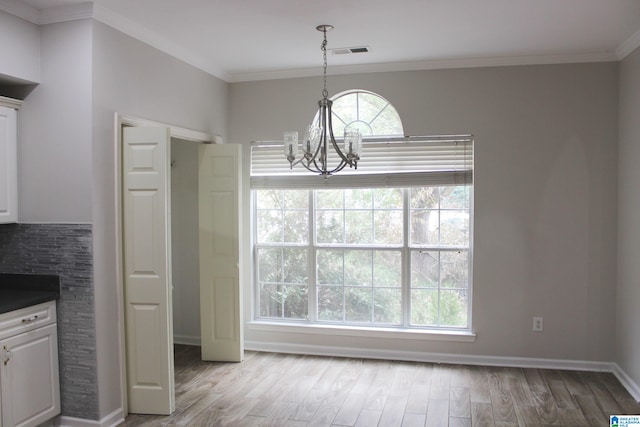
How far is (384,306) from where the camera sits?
191 inches

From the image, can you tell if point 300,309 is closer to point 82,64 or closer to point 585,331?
point 585,331

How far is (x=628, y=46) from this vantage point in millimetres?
3971

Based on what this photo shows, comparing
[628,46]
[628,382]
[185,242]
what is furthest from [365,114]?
[628,382]

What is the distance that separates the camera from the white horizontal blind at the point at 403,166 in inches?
180

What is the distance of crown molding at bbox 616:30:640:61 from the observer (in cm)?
380

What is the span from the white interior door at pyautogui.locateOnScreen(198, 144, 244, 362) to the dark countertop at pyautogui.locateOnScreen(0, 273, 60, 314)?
1.57 meters

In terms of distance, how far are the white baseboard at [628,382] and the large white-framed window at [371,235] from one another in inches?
48.4

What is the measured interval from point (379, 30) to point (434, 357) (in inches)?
112

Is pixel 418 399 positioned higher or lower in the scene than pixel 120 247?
lower

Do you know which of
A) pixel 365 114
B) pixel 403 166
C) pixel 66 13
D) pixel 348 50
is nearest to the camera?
pixel 66 13

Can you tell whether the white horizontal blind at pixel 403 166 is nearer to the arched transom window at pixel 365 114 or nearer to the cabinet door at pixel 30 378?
the arched transom window at pixel 365 114

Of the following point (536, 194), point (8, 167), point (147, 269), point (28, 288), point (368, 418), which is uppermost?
point (8, 167)

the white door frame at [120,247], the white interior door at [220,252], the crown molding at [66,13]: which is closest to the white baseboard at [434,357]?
the white interior door at [220,252]

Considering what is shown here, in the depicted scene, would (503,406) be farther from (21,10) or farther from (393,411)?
→ (21,10)
